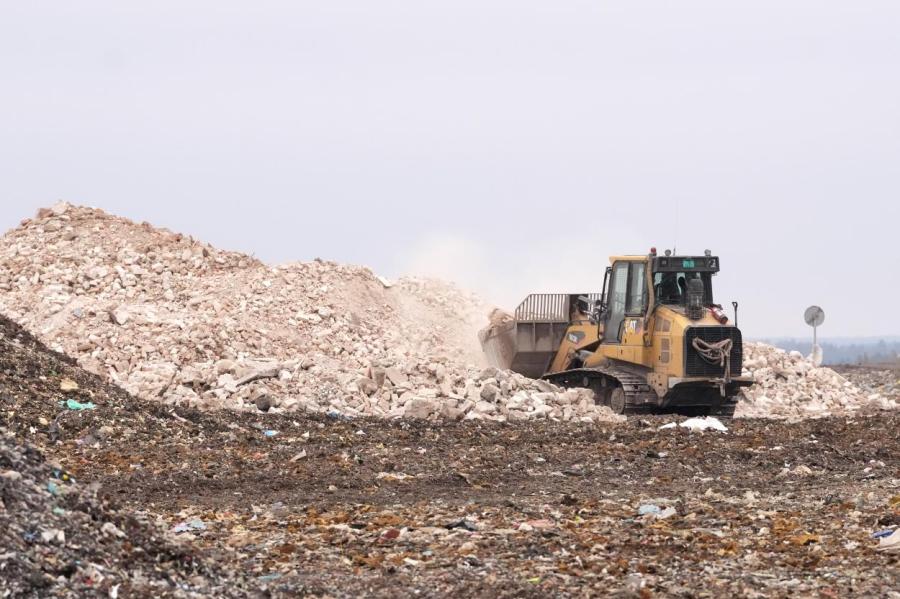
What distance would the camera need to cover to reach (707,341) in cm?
1986

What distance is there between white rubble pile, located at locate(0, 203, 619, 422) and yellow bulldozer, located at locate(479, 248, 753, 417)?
77 cm

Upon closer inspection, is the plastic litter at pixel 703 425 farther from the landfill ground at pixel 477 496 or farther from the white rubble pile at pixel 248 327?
the white rubble pile at pixel 248 327

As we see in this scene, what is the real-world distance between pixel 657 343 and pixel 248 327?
23.4 feet

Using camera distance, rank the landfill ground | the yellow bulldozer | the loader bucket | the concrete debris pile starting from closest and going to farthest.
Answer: the landfill ground → the yellow bulldozer → the loader bucket → the concrete debris pile

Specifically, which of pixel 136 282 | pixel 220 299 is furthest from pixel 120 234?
pixel 220 299

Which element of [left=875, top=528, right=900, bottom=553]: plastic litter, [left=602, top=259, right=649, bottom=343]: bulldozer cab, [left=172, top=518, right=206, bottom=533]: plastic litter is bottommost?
[left=172, top=518, right=206, bottom=533]: plastic litter

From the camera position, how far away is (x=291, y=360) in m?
21.8

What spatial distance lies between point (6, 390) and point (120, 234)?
12.5m

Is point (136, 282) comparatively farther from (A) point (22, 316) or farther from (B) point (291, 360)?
(B) point (291, 360)

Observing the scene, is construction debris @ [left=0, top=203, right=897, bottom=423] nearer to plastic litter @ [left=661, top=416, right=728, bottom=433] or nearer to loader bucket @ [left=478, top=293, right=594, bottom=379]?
loader bucket @ [left=478, top=293, right=594, bottom=379]

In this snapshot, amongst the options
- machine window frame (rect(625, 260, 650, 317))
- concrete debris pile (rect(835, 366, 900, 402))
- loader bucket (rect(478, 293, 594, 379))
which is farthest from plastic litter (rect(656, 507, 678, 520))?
concrete debris pile (rect(835, 366, 900, 402))

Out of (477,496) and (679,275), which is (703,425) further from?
(477,496)

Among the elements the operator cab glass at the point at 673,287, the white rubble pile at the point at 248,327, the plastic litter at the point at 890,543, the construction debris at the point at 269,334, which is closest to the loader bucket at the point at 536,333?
the construction debris at the point at 269,334

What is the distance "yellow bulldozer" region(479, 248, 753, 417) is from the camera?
65.1 ft
